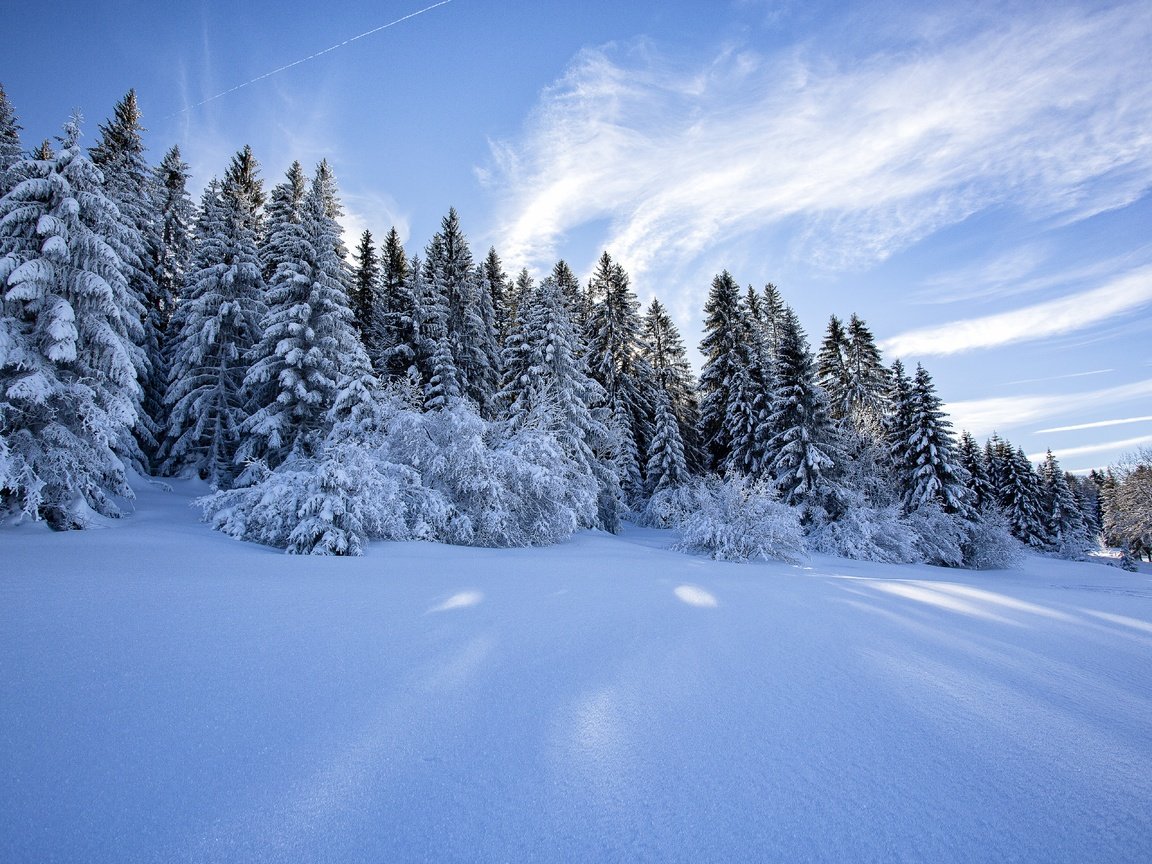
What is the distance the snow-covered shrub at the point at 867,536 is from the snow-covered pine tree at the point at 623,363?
32.0ft

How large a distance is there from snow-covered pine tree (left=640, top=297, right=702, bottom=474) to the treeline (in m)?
0.14

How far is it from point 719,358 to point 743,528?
15.4 meters

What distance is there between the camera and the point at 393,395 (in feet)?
46.0

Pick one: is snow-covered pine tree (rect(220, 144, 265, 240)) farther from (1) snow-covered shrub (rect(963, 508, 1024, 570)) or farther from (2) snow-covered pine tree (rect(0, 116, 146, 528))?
(1) snow-covered shrub (rect(963, 508, 1024, 570))

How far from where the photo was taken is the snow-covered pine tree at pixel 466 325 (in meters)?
23.8

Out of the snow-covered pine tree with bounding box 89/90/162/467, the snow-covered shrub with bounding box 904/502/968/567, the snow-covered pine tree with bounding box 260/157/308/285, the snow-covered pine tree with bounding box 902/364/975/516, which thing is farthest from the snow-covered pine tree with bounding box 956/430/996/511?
the snow-covered pine tree with bounding box 89/90/162/467

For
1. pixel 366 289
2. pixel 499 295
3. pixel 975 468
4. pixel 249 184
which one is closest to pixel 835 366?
pixel 975 468

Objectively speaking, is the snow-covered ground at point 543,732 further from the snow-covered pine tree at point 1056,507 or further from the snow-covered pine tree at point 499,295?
the snow-covered pine tree at point 1056,507

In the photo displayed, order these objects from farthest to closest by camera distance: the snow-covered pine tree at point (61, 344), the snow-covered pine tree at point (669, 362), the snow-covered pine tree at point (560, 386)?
the snow-covered pine tree at point (669, 362)
the snow-covered pine tree at point (560, 386)
the snow-covered pine tree at point (61, 344)

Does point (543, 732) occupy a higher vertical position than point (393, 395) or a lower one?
lower

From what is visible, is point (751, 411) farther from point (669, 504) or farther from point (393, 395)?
point (393, 395)

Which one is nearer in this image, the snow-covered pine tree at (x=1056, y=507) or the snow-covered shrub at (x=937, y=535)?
the snow-covered shrub at (x=937, y=535)

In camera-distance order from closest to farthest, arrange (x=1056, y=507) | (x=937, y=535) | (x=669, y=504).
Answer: (x=937, y=535)
(x=669, y=504)
(x=1056, y=507)

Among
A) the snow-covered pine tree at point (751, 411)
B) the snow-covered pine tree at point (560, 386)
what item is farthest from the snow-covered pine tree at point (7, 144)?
the snow-covered pine tree at point (751, 411)
